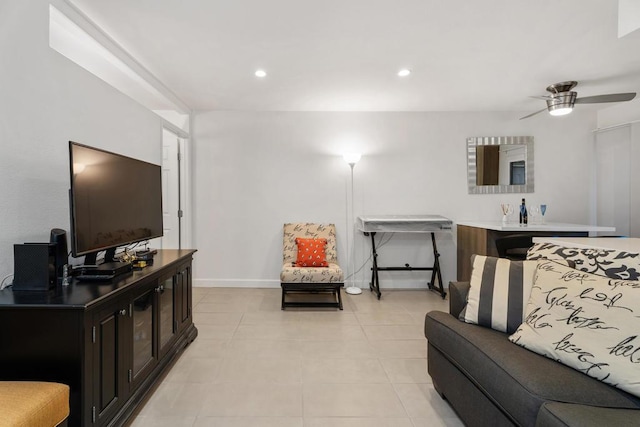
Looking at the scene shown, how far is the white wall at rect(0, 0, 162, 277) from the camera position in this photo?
165cm

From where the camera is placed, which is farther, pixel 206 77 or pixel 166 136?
pixel 166 136

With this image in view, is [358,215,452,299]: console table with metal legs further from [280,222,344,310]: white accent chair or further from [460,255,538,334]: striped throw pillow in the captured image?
[460,255,538,334]: striped throw pillow

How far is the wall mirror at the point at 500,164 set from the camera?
444 cm

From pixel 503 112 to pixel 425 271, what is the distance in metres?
2.54

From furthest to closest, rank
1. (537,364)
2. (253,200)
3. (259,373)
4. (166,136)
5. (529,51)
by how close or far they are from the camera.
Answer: (253,200), (166,136), (529,51), (259,373), (537,364)

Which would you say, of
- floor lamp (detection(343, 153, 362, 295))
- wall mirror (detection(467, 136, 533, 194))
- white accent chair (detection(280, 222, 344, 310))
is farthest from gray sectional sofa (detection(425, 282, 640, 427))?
wall mirror (detection(467, 136, 533, 194))

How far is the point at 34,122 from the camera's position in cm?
182

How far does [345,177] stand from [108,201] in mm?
3054

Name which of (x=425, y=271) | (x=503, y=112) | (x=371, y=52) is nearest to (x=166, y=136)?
(x=371, y=52)

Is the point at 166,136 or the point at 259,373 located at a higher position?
the point at 166,136

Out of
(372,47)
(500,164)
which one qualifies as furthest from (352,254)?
(372,47)

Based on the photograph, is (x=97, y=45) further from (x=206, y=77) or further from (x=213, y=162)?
(x=213, y=162)

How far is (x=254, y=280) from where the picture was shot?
4398mm

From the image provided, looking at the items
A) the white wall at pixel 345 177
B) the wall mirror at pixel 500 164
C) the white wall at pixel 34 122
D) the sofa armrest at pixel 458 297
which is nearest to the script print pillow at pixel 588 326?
the sofa armrest at pixel 458 297
